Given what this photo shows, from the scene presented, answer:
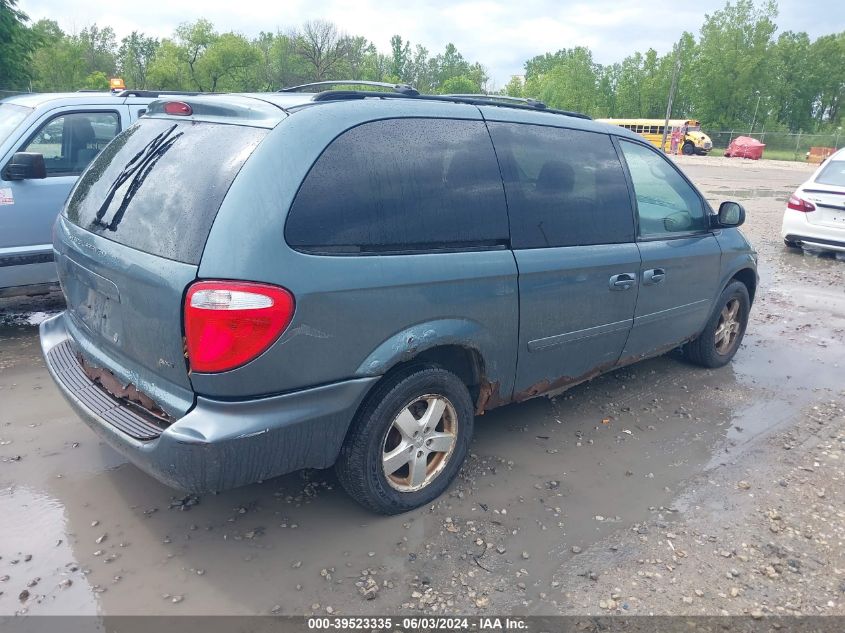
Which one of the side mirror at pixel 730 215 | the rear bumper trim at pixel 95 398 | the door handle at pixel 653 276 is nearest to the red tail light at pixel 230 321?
the rear bumper trim at pixel 95 398

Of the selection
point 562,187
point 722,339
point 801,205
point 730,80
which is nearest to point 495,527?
point 562,187

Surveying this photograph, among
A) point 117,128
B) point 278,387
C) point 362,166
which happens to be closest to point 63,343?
point 278,387

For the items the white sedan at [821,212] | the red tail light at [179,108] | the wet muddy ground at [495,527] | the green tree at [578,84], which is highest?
the green tree at [578,84]

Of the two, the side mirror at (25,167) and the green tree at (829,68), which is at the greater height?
the green tree at (829,68)

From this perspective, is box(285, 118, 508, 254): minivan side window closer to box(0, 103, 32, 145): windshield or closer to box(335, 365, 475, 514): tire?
box(335, 365, 475, 514): tire

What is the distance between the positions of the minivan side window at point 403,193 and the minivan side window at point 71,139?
3971 mm

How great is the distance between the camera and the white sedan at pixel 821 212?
9289 millimetres

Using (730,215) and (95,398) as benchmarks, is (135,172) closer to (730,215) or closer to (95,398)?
(95,398)

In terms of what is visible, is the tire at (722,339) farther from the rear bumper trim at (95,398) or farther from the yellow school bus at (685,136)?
the yellow school bus at (685,136)

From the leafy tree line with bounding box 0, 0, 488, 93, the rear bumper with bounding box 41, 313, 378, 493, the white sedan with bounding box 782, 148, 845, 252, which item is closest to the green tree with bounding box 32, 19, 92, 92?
the leafy tree line with bounding box 0, 0, 488, 93

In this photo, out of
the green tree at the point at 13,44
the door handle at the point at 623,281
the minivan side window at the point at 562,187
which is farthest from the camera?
the green tree at the point at 13,44

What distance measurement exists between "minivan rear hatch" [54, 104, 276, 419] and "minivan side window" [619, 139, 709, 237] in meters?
2.45

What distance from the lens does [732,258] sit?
4.88m

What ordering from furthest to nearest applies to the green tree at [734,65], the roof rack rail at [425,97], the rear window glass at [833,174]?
the green tree at [734,65], the rear window glass at [833,174], the roof rack rail at [425,97]
